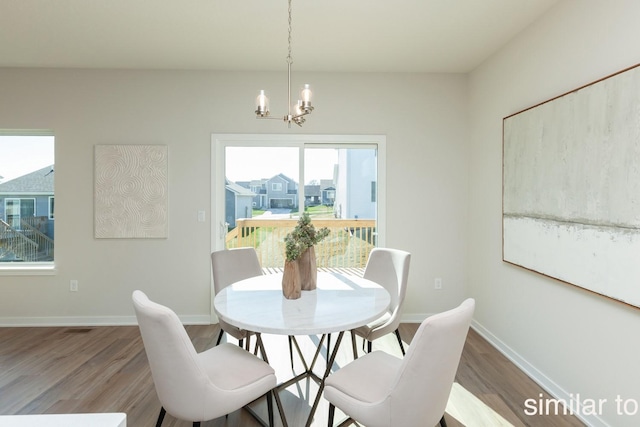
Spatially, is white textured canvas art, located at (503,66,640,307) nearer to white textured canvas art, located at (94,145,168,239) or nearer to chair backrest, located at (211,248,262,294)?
chair backrest, located at (211,248,262,294)

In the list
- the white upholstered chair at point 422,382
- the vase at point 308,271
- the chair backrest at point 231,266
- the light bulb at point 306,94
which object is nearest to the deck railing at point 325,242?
the chair backrest at point 231,266

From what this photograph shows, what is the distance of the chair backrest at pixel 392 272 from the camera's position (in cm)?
253

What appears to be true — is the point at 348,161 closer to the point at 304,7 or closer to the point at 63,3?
the point at 304,7

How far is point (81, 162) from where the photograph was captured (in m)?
3.62

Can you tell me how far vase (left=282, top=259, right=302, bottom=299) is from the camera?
6.51ft

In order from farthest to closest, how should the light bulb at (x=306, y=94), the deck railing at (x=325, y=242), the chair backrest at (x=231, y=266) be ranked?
the deck railing at (x=325, y=242), the chair backrest at (x=231, y=266), the light bulb at (x=306, y=94)

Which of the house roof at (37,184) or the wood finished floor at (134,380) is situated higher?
the house roof at (37,184)

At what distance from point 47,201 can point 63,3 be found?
7.34 ft

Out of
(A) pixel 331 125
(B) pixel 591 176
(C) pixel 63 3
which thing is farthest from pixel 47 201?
(B) pixel 591 176

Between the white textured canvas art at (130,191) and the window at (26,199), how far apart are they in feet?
2.13

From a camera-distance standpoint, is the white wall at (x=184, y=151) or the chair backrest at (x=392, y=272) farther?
the white wall at (x=184, y=151)

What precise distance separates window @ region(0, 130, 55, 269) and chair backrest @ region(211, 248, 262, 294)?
2.36m

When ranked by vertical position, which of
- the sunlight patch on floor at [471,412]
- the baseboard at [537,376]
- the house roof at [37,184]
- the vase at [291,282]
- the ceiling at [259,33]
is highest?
the ceiling at [259,33]

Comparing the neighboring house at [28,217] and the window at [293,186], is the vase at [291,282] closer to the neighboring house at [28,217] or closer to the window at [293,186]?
the window at [293,186]
